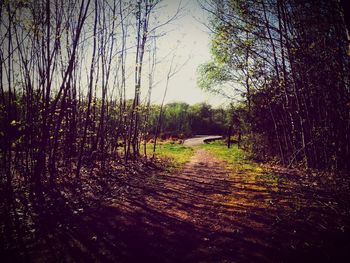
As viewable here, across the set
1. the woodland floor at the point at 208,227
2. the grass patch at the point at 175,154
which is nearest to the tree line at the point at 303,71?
the woodland floor at the point at 208,227

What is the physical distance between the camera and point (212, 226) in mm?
4648

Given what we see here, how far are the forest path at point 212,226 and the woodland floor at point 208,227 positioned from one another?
0.01m

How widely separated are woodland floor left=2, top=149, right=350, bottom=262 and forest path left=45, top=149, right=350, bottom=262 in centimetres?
1

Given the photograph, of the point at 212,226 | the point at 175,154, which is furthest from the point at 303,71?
the point at 175,154

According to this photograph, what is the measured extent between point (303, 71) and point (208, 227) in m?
6.91

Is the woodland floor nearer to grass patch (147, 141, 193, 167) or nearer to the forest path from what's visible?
the forest path

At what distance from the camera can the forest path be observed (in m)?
3.56

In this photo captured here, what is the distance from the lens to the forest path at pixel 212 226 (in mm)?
3561

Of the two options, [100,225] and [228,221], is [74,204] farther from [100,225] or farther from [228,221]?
[228,221]

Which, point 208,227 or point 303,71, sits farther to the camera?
point 303,71

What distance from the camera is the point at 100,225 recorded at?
4688mm

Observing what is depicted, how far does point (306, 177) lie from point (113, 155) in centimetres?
941

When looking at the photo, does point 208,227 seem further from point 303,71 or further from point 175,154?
point 175,154

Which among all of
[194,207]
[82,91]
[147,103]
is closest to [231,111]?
[147,103]
